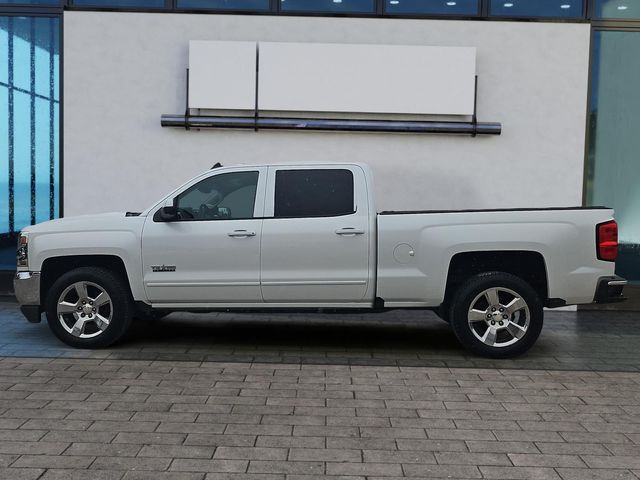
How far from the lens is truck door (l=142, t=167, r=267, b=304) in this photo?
6.95m

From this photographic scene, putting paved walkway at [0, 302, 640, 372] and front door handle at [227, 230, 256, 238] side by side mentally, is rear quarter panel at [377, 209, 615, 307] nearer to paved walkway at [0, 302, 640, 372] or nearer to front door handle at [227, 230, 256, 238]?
paved walkway at [0, 302, 640, 372]

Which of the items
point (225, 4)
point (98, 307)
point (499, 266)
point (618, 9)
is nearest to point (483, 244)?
point (499, 266)

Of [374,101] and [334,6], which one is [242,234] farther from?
[334,6]

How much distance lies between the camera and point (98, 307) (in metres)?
7.10

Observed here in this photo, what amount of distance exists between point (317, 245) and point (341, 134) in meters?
3.62

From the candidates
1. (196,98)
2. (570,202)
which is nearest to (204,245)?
(196,98)

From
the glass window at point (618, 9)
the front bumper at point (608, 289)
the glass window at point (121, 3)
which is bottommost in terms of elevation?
the front bumper at point (608, 289)

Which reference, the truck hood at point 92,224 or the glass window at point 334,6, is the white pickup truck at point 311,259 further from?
the glass window at point 334,6

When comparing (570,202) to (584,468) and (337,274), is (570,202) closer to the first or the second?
(337,274)

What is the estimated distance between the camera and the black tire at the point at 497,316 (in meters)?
6.75

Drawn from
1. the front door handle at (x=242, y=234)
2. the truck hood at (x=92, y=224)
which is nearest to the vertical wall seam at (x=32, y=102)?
the truck hood at (x=92, y=224)

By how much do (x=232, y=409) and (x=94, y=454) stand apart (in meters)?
1.19

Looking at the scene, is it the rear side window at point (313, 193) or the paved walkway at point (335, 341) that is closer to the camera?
the paved walkway at point (335, 341)

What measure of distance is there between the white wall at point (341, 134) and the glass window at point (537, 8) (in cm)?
18
